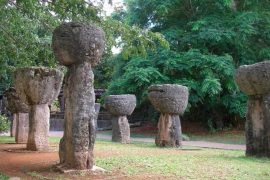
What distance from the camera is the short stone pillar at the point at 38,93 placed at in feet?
37.3

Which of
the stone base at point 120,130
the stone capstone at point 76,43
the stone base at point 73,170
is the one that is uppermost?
the stone capstone at point 76,43

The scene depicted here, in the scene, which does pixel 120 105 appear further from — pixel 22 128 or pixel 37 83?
pixel 37 83

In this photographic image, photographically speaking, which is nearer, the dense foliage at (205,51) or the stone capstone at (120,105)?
the stone capstone at (120,105)

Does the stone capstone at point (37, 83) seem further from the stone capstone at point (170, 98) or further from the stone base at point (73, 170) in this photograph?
the stone capstone at point (170, 98)

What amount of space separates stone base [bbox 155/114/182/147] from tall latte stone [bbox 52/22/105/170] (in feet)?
21.8

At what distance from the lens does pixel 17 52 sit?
1365cm

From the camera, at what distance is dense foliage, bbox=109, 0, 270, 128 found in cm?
2156

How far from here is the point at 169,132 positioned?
1438 cm

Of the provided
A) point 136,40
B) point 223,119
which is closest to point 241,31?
point 223,119

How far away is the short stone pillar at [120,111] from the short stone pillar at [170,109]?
204cm

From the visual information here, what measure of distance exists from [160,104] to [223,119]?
1137 cm

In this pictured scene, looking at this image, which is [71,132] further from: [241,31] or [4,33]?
[241,31]

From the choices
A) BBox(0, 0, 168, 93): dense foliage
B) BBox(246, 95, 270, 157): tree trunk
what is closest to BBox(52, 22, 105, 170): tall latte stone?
BBox(0, 0, 168, 93): dense foliage

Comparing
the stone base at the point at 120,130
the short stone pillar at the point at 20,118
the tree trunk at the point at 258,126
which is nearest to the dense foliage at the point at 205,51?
the stone base at the point at 120,130
